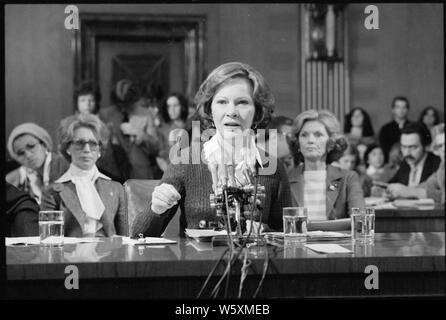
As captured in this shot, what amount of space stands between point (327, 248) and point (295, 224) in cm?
19

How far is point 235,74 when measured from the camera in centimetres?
234

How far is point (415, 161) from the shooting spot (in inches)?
176

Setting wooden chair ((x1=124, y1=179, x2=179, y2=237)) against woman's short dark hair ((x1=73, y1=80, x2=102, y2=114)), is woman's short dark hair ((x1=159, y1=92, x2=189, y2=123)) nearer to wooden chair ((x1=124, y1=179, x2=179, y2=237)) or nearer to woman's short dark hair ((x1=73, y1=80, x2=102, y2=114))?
woman's short dark hair ((x1=73, y1=80, x2=102, y2=114))

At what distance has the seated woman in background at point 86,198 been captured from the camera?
2.64 metres

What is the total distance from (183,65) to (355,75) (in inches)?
51.7

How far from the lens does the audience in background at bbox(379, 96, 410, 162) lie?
4859 millimetres

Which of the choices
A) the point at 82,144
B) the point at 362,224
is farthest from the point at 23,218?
the point at 362,224

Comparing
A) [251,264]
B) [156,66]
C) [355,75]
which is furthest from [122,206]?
[355,75]

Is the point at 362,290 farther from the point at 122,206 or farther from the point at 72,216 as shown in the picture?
the point at 72,216

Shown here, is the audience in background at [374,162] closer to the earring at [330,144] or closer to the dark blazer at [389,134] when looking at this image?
the dark blazer at [389,134]

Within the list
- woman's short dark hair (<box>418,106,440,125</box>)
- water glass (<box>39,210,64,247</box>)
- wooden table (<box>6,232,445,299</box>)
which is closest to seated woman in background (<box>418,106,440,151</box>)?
woman's short dark hair (<box>418,106,440,125</box>)

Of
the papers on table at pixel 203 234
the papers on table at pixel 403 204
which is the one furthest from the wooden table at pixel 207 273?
the papers on table at pixel 403 204

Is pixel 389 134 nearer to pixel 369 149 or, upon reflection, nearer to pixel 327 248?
pixel 369 149

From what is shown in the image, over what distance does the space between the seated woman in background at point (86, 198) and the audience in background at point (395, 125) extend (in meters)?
2.49
